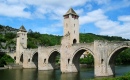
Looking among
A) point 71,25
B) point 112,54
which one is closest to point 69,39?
point 71,25

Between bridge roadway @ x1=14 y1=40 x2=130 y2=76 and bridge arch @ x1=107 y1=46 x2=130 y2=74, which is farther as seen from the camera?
bridge roadway @ x1=14 y1=40 x2=130 y2=76

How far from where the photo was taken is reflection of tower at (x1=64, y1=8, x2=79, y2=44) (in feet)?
141

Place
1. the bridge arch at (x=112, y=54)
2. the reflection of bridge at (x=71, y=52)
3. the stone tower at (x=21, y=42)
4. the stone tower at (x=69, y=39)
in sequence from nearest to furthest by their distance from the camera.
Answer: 1. the bridge arch at (x=112, y=54)
2. the reflection of bridge at (x=71, y=52)
3. the stone tower at (x=69, y=39)
4. the stone tower at (x=21, y=42)

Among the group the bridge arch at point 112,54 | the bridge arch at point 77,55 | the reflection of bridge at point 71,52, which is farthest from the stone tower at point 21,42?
the bridge arch at point 112,54

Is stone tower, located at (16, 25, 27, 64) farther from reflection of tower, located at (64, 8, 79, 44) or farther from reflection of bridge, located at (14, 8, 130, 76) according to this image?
reflection of tower, located at (64, 8, 79, 44)

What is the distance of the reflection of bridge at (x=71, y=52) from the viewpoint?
33.5m

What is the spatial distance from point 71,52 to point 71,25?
240 inches

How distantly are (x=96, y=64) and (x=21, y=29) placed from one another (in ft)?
116

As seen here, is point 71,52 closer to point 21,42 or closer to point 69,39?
point 69,39

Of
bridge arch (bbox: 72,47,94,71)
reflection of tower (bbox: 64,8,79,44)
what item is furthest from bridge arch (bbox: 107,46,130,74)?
reflection of tower (bbox: 64,8,79,44)

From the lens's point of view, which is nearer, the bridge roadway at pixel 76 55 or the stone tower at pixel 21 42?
the bridge roadway at pixel 76 55

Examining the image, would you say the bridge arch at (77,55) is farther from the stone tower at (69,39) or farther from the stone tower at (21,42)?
the stone tower at (21,42)

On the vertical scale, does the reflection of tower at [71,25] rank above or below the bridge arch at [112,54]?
above

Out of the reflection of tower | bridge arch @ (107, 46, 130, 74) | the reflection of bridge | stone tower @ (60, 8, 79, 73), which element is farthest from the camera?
the reflection of tower
